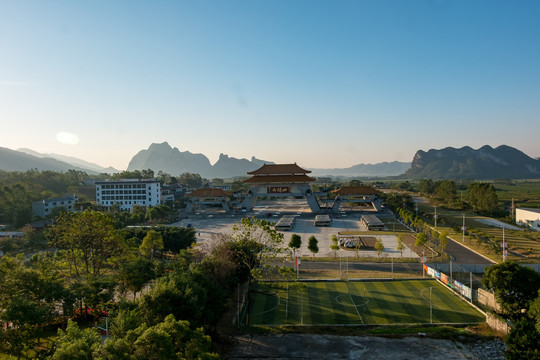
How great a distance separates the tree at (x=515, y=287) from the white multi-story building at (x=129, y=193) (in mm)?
63801

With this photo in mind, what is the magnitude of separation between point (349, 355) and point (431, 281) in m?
11.8

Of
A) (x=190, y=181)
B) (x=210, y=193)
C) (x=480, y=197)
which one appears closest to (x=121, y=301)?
(x=210, y=193)

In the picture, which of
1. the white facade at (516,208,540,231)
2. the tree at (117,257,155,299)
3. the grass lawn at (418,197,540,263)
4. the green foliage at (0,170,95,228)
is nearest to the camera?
the tree at (117,257,155,299)

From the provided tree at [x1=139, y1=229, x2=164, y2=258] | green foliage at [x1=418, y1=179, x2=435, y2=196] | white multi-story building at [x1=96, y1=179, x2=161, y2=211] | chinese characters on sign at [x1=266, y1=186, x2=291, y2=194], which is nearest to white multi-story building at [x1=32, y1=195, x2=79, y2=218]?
white multi-story building at [x1=96, y1=179, x2=161, y2=211]

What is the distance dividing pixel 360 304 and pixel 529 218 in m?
41.0

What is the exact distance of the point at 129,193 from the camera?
6862cm

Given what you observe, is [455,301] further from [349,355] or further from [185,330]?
[185,330]

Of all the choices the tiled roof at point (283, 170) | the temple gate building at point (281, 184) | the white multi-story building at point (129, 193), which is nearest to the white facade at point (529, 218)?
the temple gate building at point (281, 184)

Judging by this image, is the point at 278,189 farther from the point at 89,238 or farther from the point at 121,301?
the point at 121,301

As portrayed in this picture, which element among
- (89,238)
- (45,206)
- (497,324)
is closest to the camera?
(497,324)

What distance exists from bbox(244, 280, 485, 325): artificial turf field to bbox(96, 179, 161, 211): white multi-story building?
52.8m

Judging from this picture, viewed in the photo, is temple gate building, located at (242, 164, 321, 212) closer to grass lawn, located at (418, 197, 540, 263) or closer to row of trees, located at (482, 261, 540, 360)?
grass lawn, located at (418, 197, 540, 263)

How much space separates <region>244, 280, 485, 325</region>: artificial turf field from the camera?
16.8m

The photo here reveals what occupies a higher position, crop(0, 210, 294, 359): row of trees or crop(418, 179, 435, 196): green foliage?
crop(418, 179, 435, 196): green foliage
